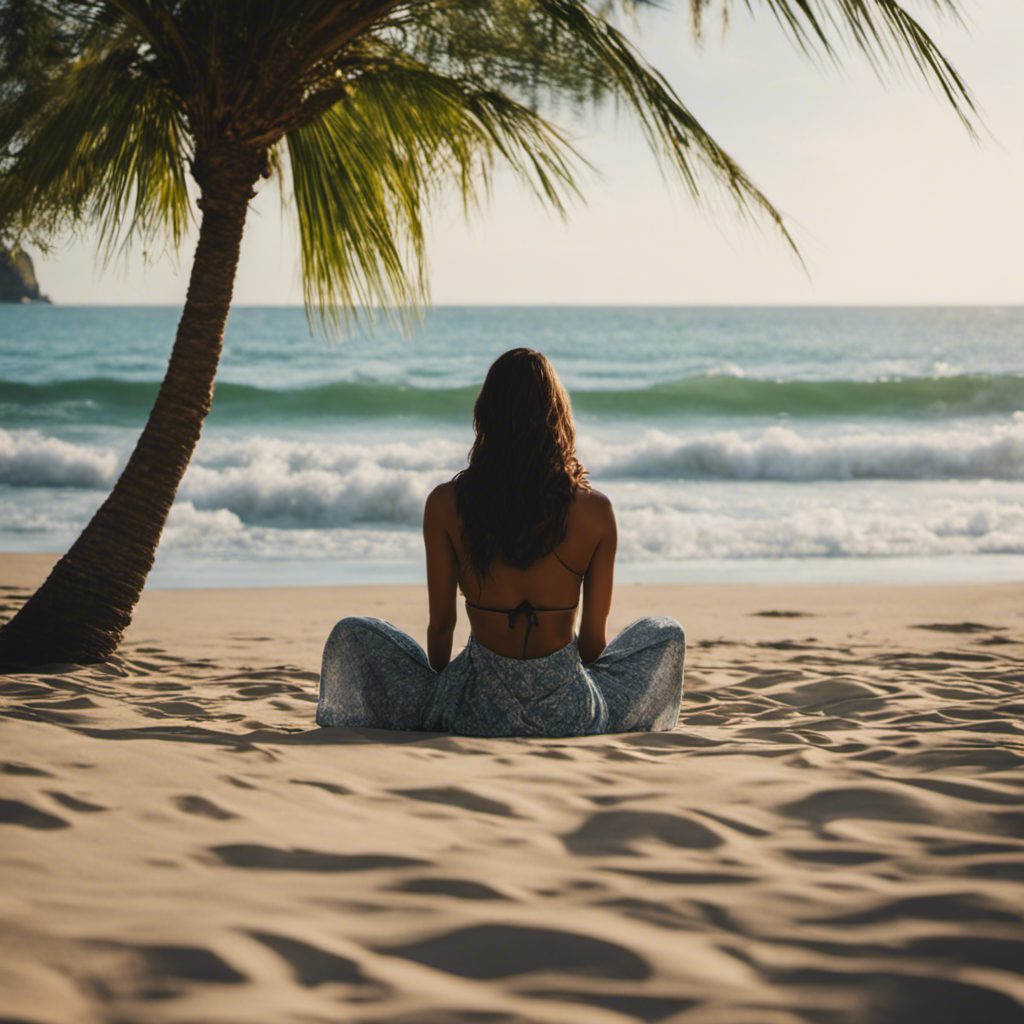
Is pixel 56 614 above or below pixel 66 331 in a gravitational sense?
below

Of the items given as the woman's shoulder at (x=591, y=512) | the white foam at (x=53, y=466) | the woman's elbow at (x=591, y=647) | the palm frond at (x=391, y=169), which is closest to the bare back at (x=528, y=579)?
the woman's shoulder at (x=591, y=512)

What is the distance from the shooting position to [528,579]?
285cm

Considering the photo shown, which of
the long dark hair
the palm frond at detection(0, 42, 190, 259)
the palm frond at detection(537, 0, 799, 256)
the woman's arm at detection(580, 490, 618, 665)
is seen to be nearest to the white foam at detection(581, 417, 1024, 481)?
the palm frond at detection(0, 42, 190, 259)

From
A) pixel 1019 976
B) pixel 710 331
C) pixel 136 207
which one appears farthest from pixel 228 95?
pixel 710 331

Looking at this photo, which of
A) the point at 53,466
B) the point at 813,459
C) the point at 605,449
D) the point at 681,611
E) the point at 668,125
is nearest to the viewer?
the point at 668,125

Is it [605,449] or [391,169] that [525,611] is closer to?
[391,169]

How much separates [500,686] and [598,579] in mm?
427

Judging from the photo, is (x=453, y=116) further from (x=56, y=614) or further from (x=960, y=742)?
(x=960, y=742)

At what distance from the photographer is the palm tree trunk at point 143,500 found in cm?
426

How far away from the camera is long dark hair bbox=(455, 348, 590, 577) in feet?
9.00

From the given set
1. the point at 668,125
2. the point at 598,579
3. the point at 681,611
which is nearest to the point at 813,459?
the point at 681,611

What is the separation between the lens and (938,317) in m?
48.4

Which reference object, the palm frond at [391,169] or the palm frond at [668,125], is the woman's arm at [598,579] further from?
the palm frond at [391,169]

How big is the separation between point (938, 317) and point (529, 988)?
5241 centimetres
